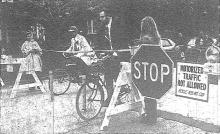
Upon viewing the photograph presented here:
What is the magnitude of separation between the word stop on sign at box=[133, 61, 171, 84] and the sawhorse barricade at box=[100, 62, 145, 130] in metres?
0.18

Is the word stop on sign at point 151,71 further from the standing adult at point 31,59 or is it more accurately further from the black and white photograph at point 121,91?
the standing adult at point 31,59

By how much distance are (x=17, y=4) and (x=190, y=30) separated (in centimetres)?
888

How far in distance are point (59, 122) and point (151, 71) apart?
1.95 metres

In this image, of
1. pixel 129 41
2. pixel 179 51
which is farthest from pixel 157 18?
pixel 129 41

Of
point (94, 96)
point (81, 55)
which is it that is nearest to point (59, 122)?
point (94, 96)

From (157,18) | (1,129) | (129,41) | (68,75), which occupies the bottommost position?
(1,129)

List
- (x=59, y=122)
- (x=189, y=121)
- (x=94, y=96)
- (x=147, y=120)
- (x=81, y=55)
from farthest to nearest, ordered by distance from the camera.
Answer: (x=81, y=55) < (x=94, y=96) < (x=59, y=122) < (x=147, y=120) < (x=189, y=121)

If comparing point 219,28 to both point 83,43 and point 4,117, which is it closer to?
point 83,43

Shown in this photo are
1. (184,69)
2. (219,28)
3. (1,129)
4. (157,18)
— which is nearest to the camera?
(184,69)

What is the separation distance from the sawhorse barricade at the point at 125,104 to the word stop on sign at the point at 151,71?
184mm

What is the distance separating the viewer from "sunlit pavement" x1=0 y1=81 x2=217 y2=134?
240 inches

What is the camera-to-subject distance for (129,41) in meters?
7.67

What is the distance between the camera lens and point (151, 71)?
5.98 metres

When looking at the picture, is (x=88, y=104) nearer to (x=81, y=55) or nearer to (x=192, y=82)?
(x=192, y=82)
